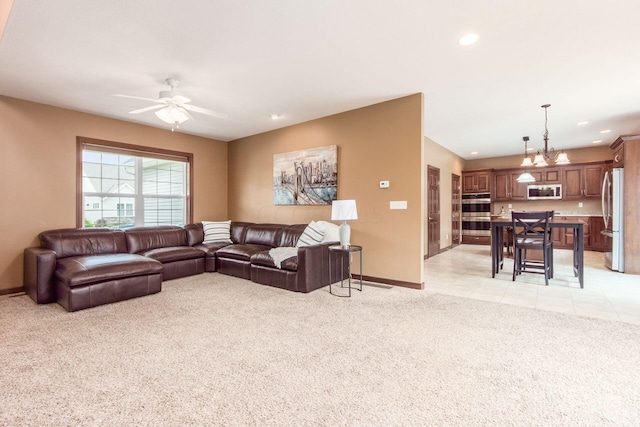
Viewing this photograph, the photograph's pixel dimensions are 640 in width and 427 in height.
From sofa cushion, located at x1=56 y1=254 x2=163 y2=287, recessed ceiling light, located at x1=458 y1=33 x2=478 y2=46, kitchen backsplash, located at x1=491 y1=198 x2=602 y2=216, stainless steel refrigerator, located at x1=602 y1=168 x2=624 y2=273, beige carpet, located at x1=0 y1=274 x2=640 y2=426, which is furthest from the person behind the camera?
kitchen backsplash, located at x1=491 y1=198 x2=602 y2=216

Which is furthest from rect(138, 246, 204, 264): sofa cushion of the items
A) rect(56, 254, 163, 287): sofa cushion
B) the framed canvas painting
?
the framed canvas painting

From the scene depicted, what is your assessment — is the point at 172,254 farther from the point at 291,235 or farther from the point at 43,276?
the point at 291,235

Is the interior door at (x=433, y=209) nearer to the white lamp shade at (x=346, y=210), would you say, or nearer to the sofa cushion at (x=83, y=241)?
the white lamp shade at (x=346, y=210)

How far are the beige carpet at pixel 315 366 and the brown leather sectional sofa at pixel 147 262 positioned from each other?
30cm

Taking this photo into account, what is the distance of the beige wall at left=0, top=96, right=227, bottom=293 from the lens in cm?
409

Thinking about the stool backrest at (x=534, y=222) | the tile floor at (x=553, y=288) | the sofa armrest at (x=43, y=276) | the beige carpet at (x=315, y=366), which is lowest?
the beige carpet at (x=315, y=366)

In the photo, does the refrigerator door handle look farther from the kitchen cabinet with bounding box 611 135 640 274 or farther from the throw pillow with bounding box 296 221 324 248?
the throw pillow with bounding box 296 221 324 248

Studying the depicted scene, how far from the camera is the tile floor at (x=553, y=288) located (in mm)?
3428

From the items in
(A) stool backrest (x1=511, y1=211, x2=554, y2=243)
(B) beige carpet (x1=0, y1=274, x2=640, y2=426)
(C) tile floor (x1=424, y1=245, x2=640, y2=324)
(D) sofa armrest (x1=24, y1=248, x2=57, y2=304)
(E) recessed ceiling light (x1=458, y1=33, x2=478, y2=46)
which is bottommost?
(B) beige carpet (x1=0, y1=274, x2=640, y2=426)

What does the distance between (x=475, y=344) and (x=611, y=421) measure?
93 centimetres

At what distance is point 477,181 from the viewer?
354 inches

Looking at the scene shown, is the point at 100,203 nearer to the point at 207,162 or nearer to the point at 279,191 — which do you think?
the point at 207,162

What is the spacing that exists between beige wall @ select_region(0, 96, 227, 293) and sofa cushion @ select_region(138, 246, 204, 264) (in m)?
1.26

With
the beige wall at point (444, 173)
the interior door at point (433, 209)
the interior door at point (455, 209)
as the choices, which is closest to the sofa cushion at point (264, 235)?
the beige wall at point (444, 173)
